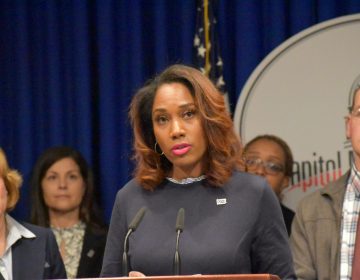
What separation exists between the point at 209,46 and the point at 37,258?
1796 millimetres

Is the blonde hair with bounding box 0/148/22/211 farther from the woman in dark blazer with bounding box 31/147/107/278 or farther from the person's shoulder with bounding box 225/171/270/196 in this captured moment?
the person's shoulder with bounding box 225/171/270/196

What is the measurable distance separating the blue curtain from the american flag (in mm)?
95

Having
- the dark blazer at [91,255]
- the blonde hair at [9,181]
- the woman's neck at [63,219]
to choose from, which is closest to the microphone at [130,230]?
the blonde hair at [9,181]

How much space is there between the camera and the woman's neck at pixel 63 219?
5.53 meters

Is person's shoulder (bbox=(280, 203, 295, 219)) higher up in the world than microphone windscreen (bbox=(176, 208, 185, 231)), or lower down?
lower down

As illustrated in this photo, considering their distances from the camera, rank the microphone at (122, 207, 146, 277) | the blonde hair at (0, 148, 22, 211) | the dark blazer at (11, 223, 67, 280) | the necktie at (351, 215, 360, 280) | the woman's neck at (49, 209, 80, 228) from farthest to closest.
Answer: the woman's neck at (49, 209, 80, 228) → the blonde hair at (0, 148, 22, 211) → the dark blazer at (11, 223, 67, 280) → the necktie at (351, 215, 360, 280) → the microphone at (122, 207, 146, 277)

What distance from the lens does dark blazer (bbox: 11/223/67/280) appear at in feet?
14.2

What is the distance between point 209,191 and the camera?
3.38m

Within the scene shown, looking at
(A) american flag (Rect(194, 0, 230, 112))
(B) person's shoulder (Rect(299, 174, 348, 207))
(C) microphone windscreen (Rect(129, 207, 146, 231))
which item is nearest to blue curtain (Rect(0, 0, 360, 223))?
(A) american flag (Rect(194, 0, 230, 112))

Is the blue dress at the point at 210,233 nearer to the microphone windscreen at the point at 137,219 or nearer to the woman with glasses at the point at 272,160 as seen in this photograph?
the microphone windscreen at the point at 137,219

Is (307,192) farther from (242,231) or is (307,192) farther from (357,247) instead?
(242,231)

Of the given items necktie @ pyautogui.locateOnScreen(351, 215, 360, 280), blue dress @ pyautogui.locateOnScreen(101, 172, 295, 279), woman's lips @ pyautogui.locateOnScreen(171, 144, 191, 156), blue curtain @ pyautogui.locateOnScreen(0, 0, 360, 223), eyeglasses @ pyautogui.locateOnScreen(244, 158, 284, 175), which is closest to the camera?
blue dress @ pyautogui.locateOnScreen(101, 172, 295, 279)

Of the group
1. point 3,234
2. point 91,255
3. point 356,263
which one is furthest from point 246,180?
point 91,255

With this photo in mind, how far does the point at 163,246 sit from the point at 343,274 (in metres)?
0.85
